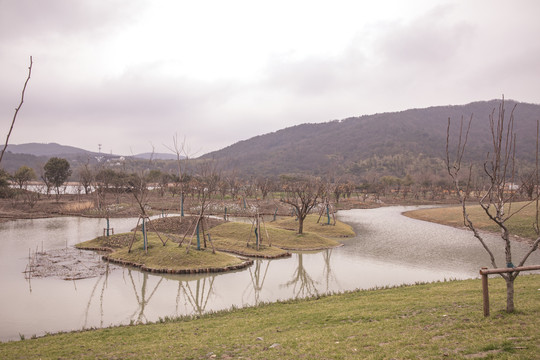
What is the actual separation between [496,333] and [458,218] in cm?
4438

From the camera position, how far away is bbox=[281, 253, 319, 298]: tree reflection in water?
1720 cm

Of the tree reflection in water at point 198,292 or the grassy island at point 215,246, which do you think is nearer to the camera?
the tree reflection in water at point 198,292

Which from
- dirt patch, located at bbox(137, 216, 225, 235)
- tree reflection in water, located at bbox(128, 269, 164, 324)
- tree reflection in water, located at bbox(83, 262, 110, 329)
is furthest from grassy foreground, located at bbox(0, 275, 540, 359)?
dirt patch, located at bbox(137, 216, 225, 235)

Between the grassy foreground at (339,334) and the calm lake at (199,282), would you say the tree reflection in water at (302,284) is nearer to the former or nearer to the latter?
the calm lake at (199,282)

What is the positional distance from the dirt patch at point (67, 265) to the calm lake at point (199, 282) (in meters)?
0.71

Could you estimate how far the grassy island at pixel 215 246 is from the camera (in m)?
21.2

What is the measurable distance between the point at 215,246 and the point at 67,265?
9.83 metres

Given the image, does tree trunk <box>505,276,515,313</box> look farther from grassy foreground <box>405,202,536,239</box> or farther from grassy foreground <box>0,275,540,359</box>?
grassy foreground <box>405,202,536,239</box>

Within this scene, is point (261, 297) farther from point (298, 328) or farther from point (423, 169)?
point (423, 169)

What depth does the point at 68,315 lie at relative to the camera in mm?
13781

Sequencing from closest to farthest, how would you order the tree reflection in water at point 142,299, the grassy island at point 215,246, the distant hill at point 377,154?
the tree reflection in water at point 142,299
the grassy island at point 215,246
the distant hill at point 377,154

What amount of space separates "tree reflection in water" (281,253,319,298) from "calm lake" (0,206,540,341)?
0.05 metres

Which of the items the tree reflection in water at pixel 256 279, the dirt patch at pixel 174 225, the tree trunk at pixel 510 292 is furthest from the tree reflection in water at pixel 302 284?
the dirt patch at pixel 174 225

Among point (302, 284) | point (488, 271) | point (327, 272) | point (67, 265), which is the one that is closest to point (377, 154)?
point (327, 272)
